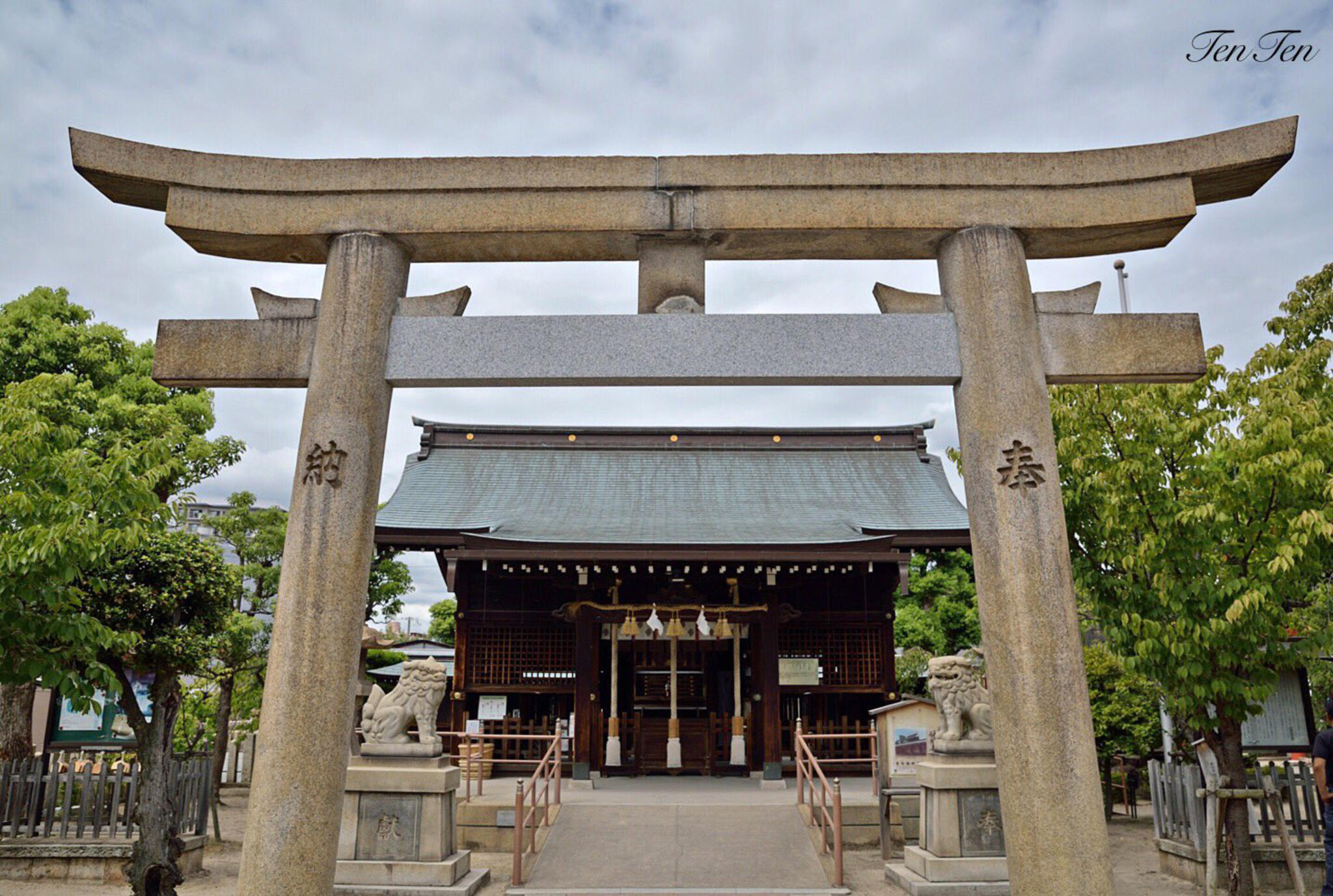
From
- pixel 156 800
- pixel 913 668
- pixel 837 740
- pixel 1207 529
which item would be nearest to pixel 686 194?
pixel 1207 529

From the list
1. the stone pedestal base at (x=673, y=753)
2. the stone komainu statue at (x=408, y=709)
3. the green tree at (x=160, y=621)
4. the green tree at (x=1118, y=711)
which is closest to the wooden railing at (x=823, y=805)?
the stone pedestal base at (x=673, y=753)

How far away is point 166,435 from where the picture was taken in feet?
22.1

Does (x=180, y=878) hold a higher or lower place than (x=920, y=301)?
lower

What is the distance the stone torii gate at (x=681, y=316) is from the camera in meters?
4.59

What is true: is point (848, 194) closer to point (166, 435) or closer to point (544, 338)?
point (544, 338)

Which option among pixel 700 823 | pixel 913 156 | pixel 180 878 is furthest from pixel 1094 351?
pixel 180 878

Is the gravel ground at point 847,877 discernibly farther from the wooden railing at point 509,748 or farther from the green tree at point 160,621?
the wooden railing at point 509,748

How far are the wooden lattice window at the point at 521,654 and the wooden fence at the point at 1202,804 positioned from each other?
339 inches

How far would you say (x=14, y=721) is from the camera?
1065 cm

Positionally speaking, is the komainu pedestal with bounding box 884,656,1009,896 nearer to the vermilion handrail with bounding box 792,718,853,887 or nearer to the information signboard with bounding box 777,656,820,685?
the vermilion handrail with bounding box 792,718,853,887

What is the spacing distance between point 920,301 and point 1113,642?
12.8 ft

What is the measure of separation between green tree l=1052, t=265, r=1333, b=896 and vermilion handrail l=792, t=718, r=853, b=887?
2989 mm

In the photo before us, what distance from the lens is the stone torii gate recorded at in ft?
15.1

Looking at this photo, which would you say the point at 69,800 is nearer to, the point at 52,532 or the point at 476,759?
the point at 476,759
